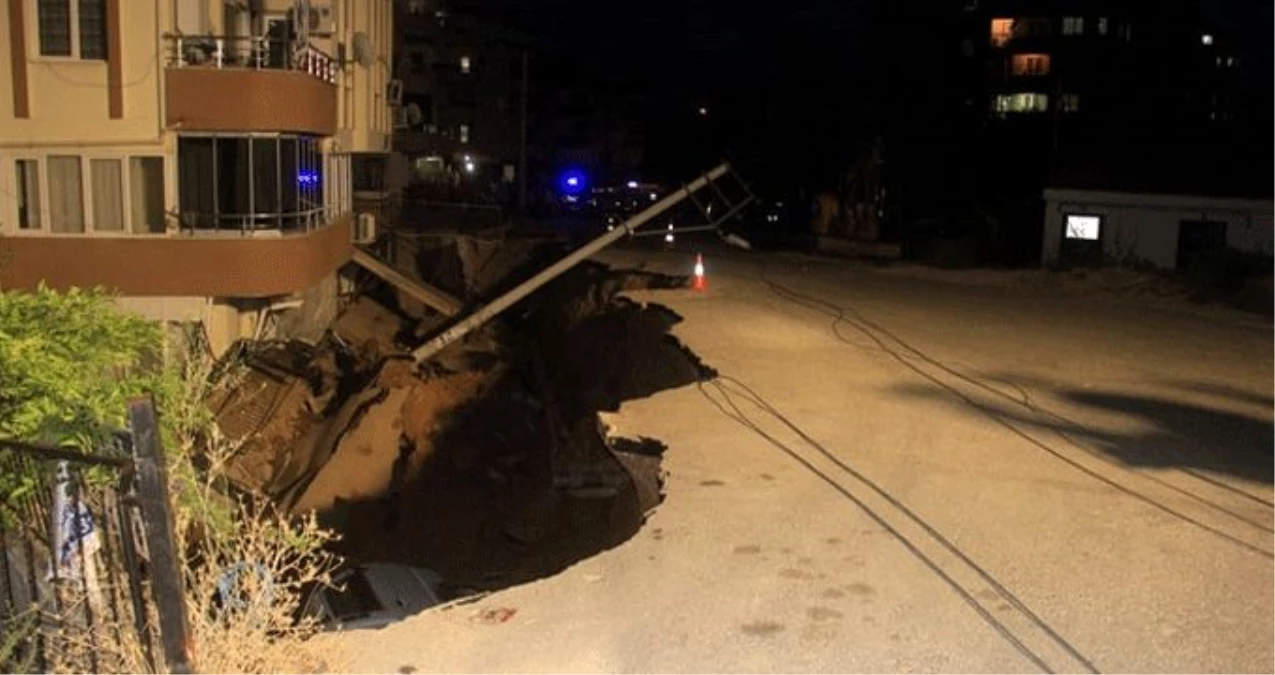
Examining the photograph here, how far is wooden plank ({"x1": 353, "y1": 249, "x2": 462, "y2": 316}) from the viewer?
28.2m

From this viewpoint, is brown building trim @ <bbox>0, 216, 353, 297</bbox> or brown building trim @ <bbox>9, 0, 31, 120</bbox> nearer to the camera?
brown building trim @ <bbox>9, 0, 31, 120</bbox>

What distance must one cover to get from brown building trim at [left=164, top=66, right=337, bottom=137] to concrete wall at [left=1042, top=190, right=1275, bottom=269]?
75.6 feet

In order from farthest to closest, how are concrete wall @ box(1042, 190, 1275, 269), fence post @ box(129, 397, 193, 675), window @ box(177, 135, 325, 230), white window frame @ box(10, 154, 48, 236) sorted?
concrete wall @ box(1042, 190, 1275, 269)
window @ box(177, 135, 325, 230)
white window frame @ box(10, 154, 48, 236)
fence post @ box(129, 397, 193, 675)

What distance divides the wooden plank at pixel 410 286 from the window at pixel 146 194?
25.5 feet

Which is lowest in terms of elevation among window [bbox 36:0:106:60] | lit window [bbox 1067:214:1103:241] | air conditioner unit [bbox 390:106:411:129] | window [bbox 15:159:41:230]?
lit window [bbox 1067:214:1103:241]

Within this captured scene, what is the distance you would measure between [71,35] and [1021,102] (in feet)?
204

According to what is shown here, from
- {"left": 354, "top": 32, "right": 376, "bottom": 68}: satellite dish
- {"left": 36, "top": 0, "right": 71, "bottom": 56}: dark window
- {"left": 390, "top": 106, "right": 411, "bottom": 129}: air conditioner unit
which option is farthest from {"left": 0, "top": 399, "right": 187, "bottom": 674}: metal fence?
{"left": 390, "top": 106, "right": 411, "bottom": 129}: air conditioner unit

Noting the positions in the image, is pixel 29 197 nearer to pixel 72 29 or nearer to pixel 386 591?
pixel 72 29

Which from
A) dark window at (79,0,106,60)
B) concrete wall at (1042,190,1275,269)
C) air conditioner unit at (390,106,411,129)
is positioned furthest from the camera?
air conditioner unit at (390,106,411,129)

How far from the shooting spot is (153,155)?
1991cm

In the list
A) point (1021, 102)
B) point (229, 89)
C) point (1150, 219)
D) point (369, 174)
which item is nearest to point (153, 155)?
point (229, 89)

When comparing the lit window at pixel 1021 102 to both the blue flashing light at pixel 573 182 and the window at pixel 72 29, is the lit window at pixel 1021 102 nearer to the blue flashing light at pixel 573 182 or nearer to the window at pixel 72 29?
the blue flashing light at pixel 573 182

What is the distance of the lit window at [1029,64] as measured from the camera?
238 ft

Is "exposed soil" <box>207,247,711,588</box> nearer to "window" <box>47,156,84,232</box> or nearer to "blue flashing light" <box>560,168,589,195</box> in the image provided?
"window" <box>47,156,84,232</box>
